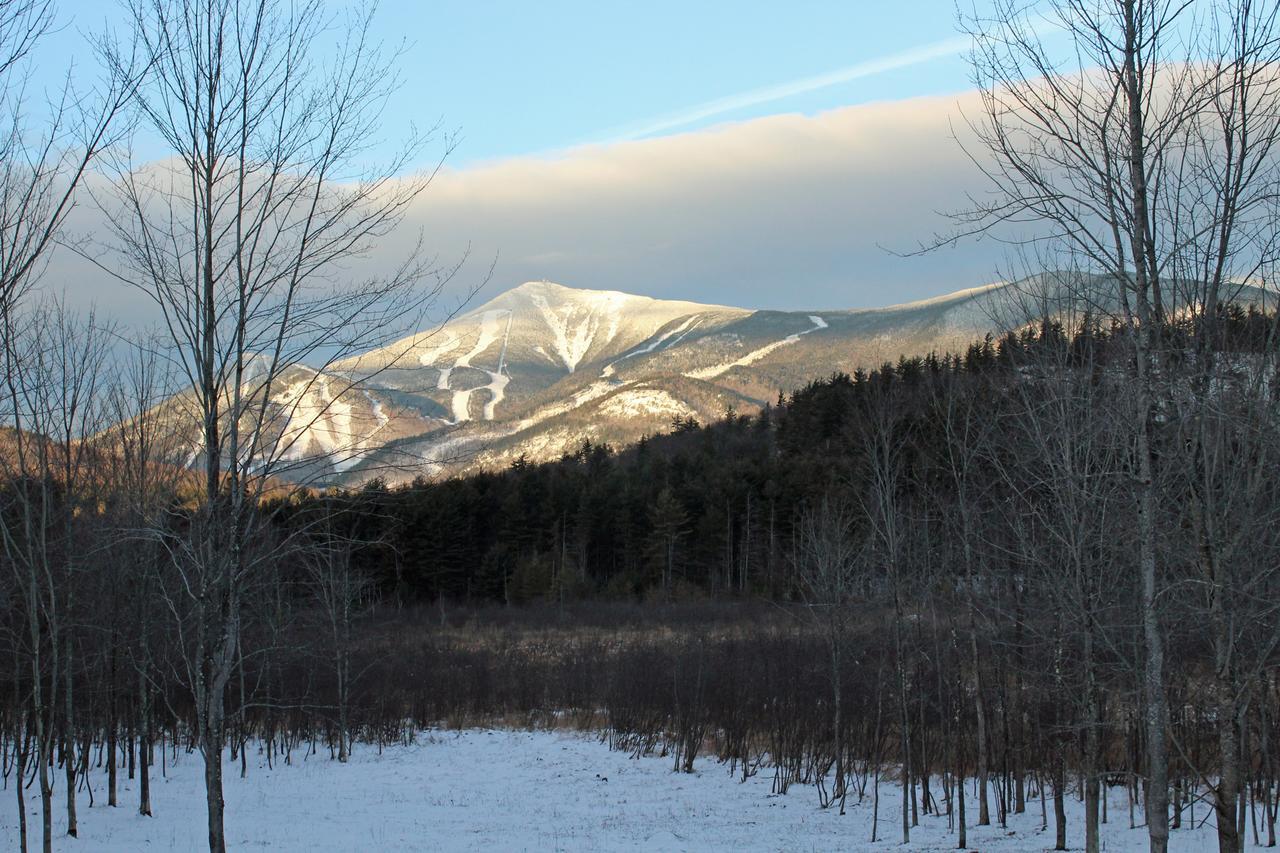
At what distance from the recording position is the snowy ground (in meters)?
17.3

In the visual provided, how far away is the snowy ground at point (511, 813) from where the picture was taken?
17.3 metres

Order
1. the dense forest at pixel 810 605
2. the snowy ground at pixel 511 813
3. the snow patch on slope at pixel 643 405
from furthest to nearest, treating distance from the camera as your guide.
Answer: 1. the snow patch on slope at pixel 643 405
2. the snowy ground at pixel 511 813
3. the dense forest at pixel 810 605

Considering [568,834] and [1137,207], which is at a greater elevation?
[1137,207]

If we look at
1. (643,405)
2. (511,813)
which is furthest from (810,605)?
(643,405)

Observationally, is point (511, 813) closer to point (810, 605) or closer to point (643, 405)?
point (810, 605)

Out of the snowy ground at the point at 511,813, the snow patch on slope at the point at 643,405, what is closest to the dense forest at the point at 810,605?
the snowy ground at the point at 511,813

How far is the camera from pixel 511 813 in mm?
21500

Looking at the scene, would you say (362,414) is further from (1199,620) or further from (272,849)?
(272,849)

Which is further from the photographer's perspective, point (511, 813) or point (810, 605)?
point (511, 813)

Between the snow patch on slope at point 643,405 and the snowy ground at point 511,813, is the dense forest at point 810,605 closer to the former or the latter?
the snowy ground at point 511,813

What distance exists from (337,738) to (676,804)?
16.2 metres

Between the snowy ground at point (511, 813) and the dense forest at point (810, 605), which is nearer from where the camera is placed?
the dense forest at point (810, 605)

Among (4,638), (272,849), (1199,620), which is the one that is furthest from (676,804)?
(1199,620)

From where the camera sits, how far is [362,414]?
27.9ft
